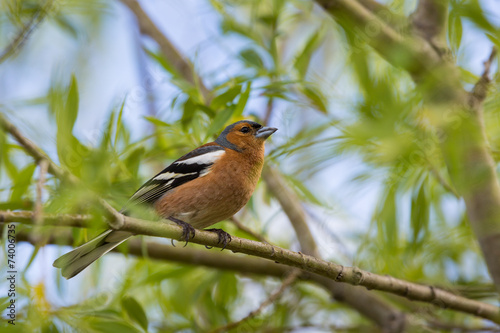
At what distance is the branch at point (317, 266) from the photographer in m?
2.41

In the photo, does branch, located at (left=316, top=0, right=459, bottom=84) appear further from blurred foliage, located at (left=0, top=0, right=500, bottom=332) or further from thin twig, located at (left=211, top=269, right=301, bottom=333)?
thin twig, located at (left=211, top=269, right=301, bottom=333)

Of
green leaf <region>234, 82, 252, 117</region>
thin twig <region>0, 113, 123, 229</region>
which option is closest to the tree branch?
green leaf <region>234, 82, 252, 117</region>

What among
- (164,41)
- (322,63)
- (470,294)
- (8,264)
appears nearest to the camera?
(8,264)

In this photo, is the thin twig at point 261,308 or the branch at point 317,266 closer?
the branch at point 317,266

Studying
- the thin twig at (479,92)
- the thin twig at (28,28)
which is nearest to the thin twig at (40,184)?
the thin twig at (28,28)

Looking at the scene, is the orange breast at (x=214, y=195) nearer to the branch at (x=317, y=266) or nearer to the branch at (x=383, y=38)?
the branch at (x=317, y=266)

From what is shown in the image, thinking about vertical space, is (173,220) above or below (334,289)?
above

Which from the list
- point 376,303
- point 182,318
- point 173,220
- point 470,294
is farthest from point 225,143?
point 470,294

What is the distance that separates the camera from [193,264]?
4301 millimetres

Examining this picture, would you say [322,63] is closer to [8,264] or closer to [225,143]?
[225,143]

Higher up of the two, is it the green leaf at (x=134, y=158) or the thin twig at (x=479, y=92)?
the green leaf at (x=134, y=158)

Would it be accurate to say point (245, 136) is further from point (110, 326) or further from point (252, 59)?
point (110, 326)

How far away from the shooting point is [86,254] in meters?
3.59

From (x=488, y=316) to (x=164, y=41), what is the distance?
444cm
